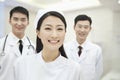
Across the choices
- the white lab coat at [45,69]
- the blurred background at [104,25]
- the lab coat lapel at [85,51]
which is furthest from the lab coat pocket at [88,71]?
the blurred background at [104,25]

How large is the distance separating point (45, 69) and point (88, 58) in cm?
162

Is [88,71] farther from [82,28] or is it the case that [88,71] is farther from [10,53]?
[10,53]

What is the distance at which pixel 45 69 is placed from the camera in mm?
1662

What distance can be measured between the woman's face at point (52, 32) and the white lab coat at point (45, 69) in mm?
125

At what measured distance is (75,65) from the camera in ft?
5.57

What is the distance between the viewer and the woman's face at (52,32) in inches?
63.4

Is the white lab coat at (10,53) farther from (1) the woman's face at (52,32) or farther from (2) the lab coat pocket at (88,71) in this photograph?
(1) the woman's face at (52,32)

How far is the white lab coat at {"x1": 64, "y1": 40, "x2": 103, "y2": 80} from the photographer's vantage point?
3.13m

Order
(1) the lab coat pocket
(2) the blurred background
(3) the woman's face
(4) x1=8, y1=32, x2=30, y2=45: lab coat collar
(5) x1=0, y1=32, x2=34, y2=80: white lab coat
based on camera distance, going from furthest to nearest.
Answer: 1. (2) the blurred background
2. (1) the lab coat pocket
3. (4) x1=8, y1=32, x2=30, y2=45: lab coat collar
4. (5) x1=0, y1=32, x2=34, y2=80: white lab coat
5. (3) the woman's face

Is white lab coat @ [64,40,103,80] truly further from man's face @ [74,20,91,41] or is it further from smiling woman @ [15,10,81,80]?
smiling woman @ [15,10,81,80]

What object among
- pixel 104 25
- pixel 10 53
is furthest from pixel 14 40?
pixel 104 25

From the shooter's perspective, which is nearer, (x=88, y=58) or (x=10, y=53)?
(x=10, y=53)

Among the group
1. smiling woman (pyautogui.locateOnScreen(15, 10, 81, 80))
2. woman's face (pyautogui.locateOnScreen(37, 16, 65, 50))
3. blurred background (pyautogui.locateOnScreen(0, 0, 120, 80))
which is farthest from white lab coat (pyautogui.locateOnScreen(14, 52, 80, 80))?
blurred background (pyautogui.locateOnScreen(0, 0, 120, 80))

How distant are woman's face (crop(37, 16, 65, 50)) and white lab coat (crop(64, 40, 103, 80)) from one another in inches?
59.5
